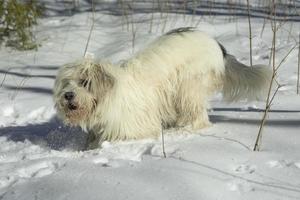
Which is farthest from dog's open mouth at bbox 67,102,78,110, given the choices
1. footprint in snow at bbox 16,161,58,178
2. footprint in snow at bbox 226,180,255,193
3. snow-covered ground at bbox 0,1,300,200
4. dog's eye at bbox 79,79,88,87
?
footprint in snow at bbox 226,180,255,193

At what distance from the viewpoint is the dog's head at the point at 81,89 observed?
423cm

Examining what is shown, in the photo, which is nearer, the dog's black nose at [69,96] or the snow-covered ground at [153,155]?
the snow-covered ground at [153,155]

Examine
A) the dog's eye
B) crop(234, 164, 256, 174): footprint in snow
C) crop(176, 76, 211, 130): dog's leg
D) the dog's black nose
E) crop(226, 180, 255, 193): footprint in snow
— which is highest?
the dog's eye

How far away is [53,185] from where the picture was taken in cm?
336

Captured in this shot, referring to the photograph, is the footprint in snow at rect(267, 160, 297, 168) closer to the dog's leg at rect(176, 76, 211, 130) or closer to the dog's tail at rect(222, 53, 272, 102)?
the dog's leg at rect(176, 76, 211, 130)

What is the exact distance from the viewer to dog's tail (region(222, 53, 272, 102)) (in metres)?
4.82

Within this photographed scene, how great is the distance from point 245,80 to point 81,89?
4.71ft

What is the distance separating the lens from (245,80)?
4.83m

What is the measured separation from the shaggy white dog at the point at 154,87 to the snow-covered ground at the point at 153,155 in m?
0.17

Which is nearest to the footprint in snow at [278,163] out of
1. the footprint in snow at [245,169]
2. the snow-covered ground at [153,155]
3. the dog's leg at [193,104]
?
the snow-covered ground at [153,155]

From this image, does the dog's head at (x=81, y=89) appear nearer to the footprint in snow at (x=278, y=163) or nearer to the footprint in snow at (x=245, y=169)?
the footprint in snow at (x=245, y=169)

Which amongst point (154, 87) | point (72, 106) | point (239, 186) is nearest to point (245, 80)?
point (154, 87)

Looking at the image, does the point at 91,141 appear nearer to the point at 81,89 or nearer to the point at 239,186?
the point at 81,89

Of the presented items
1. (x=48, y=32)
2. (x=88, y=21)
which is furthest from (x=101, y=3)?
(x=48, y=32)
